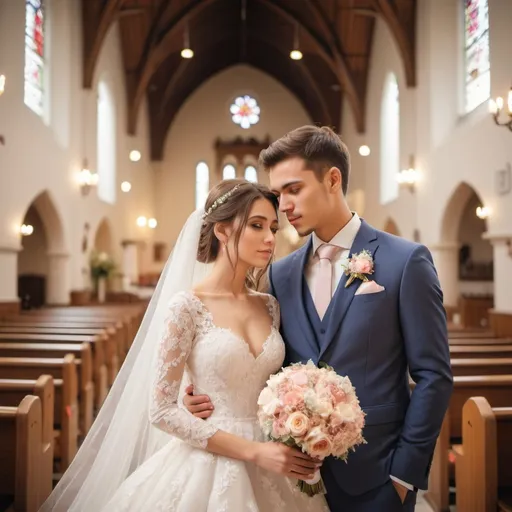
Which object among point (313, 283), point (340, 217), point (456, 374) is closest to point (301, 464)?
point (313, 283)

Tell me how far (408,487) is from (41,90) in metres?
10.8

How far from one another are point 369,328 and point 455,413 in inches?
75.6

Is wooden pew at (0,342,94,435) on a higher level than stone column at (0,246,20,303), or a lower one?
lower

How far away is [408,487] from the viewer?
1709mm

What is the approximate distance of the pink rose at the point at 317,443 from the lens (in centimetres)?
149

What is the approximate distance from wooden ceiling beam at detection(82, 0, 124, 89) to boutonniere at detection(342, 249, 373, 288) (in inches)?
442

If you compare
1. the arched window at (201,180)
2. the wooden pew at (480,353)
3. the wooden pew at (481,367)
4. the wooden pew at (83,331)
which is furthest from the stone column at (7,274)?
the arched window at (201,180)

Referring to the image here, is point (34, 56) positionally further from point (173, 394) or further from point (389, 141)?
point (173, 394)

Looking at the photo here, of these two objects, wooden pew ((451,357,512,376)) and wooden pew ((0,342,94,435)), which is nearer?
wooden pew ((451,357,512,376))

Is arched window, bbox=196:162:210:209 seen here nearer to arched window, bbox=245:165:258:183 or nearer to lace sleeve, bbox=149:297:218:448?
arched window, bbox=245:165:258:183

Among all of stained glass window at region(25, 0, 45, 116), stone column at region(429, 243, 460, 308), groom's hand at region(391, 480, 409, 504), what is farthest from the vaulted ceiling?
groom's hand at region(391, 480, 409, 504)

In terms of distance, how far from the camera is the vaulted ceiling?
1187 cm

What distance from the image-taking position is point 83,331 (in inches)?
228

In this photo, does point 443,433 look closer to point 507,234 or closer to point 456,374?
point 456,374
